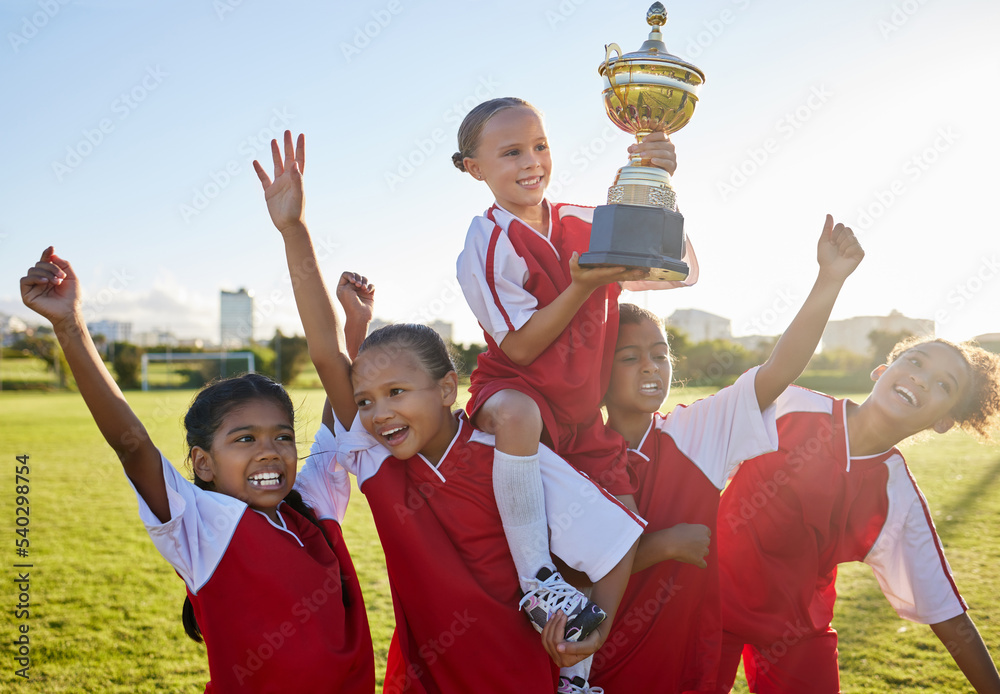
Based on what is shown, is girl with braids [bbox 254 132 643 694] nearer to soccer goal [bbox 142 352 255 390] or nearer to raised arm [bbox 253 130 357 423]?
raised arm [bbox 253 130 357 423]

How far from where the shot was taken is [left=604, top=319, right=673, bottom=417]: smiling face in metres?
2.48

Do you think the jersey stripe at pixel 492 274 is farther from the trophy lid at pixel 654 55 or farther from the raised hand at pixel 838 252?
the raised hand at pixel 838 252

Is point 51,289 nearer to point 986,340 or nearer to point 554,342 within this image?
point 554,342

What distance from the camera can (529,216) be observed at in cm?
237

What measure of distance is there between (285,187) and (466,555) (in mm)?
1349

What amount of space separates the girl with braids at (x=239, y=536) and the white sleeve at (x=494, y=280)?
0.78 meters

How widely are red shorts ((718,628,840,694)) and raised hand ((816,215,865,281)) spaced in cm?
141

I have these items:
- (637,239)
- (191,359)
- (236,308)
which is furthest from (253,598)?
(236,308)

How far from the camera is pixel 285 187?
230 centimetres

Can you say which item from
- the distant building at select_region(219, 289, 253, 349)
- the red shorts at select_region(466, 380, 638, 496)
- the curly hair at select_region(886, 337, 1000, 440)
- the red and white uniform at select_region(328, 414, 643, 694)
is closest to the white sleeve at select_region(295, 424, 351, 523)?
the red and white uniform at select_region(328, 414, 643, 694)

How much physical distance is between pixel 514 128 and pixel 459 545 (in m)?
1.37

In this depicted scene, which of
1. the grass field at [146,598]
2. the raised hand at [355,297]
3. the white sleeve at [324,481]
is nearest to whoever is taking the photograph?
the white sleeve at [324,481]

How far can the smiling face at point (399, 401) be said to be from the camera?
217 cm

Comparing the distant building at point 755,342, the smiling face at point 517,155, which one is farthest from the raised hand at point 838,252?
the distant building at point 755,342
